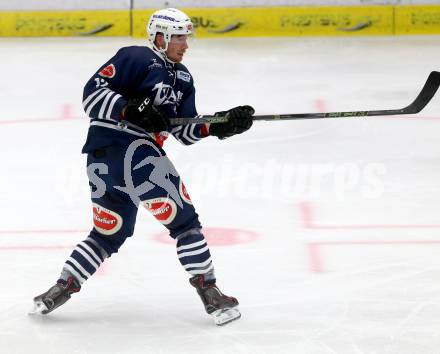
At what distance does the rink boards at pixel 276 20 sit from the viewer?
1200cm

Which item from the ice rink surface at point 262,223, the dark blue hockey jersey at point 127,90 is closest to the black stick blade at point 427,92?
the ice rink surface at point 262,223

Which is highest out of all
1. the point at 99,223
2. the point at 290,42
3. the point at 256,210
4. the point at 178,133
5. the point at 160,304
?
the point at 178,133

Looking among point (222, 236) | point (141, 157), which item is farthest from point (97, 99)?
point (222, 236)

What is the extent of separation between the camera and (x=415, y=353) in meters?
3.84

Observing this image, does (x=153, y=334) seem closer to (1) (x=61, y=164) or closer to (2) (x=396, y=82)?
(1) (x=61, y=164)

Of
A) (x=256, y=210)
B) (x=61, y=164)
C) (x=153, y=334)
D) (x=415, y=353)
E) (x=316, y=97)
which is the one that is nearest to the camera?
(x=415, y=353)

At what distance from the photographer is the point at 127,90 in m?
4.20

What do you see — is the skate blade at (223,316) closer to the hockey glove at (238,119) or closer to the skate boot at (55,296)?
the skate boot at (55,296)

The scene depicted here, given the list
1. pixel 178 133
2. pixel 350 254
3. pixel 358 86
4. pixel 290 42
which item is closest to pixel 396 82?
pixel 358 86

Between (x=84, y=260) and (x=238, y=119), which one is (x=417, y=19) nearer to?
(x=238, y=119)

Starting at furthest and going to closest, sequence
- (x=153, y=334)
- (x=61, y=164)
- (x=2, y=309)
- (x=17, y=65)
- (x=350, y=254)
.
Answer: (x=17, y=65)
(x=61, y=164)
(x=350, y=254)
(x=2, y=309)
(x=153, y=334)

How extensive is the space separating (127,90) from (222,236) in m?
1.54

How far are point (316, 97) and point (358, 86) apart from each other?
61 cm

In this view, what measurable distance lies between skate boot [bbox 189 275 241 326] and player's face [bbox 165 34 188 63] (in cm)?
84
